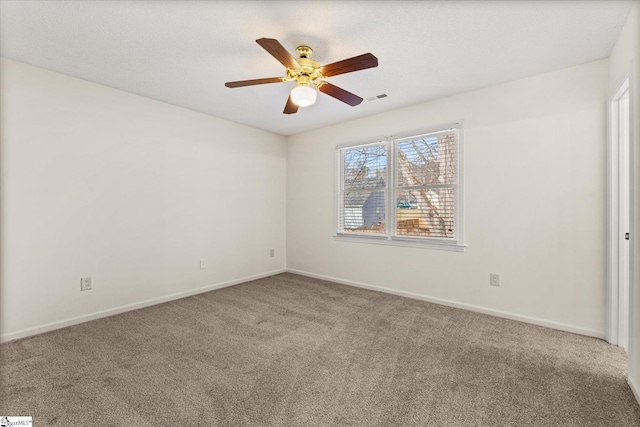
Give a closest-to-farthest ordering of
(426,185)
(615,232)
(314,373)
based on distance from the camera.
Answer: (314,373) → (615,232) → (426,185)

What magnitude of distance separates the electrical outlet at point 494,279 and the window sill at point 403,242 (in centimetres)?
38

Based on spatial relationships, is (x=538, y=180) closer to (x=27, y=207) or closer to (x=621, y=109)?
(x=621, y=109)

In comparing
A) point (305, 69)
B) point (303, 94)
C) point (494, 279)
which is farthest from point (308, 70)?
point (494, 279)

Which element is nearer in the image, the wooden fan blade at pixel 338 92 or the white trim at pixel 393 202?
the wooden fan blade at pixel 338 92

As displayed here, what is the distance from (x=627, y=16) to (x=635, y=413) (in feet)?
8.09

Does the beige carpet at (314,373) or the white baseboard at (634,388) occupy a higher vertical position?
the white baseboard at (634,388)

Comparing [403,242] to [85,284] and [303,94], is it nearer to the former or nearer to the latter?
[303,94]

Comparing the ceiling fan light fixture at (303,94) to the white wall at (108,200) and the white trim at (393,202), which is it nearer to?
the white trim at (393,202)

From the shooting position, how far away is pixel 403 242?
367 cm

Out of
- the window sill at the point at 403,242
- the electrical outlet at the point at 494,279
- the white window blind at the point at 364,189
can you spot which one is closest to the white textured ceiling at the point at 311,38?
the white window blind at the point at 364,189

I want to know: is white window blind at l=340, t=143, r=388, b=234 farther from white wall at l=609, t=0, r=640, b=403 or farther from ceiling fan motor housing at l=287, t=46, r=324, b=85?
white wall at l=609, t=0, r=640, b=403

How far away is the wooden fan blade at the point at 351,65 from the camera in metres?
1.87

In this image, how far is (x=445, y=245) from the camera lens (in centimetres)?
331

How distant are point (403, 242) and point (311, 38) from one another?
2555 mm
